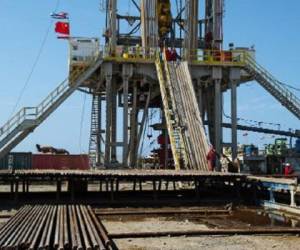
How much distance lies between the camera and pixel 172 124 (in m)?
27.3

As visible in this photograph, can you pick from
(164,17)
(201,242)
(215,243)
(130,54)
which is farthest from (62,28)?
(215,243)

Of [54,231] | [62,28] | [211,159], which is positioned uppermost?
[62,28]

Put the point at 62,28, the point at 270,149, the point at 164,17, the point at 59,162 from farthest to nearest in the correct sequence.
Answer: the point at 270,149, the point at 59,162, the point at 164,17, the point at 62,28

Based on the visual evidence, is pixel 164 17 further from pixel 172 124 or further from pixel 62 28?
pixel 172 124

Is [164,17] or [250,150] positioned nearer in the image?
[164,17]

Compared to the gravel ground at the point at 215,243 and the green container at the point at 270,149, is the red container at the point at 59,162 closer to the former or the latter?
the green container at the point at 270,149

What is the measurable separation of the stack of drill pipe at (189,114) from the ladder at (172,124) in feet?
1.00

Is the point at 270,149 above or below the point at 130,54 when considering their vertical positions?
below

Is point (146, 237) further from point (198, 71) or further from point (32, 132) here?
point (198, 71)

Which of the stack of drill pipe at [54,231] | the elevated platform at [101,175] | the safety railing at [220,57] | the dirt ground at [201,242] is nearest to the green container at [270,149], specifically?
the safety railing at [220,57]

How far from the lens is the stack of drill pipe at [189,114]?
25.5 m

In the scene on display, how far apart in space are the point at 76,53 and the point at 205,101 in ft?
28.6

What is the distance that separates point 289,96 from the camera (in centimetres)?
3022

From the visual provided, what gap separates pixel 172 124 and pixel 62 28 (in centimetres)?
869
